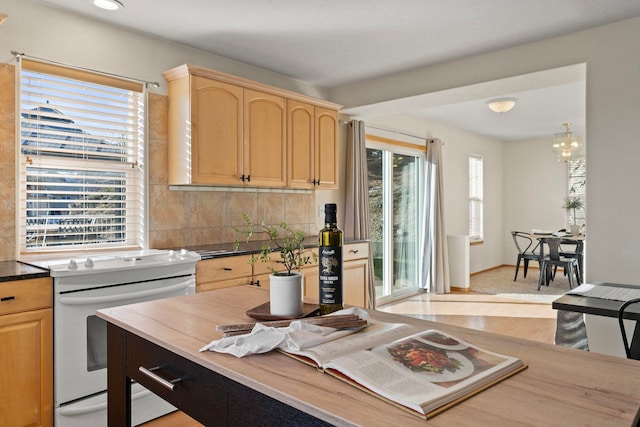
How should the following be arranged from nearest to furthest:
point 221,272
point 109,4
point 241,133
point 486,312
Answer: point 109,4
point 221,272
point 241,133
point 486,312

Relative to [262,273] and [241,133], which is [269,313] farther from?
[241,133]

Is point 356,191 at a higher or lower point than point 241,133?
lower

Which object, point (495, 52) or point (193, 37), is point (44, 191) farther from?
point (495, 52)

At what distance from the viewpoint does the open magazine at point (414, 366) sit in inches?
28.2

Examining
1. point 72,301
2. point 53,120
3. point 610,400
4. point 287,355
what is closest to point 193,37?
point 53,120

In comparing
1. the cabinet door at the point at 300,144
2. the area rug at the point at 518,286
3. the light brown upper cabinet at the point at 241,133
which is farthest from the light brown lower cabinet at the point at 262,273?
the area rug at the point at 518,286

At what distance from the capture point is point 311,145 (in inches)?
160

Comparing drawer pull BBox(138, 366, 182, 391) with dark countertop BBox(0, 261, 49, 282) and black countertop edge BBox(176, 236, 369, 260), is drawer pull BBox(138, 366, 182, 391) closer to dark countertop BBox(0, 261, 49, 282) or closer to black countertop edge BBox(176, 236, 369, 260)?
dark countertop BBox(0, 261, 49, 282)

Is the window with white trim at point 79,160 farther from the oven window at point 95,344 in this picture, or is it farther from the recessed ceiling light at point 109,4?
the oven window at point 95,344

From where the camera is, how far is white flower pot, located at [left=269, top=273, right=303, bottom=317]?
1.20 m

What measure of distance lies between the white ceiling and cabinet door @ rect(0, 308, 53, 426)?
1.91 metres

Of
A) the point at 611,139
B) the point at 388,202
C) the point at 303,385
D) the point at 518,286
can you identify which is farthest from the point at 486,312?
the point at 303,385

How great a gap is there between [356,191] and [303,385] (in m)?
4.05

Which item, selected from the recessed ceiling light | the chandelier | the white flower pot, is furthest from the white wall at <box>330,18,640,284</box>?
the chandelier
